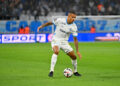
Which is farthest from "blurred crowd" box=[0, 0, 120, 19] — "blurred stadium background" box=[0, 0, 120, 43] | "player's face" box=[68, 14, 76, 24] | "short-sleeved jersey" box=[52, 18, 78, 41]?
"player's face" box=[68, 14, 76, 24]

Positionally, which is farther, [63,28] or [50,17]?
[50,17]

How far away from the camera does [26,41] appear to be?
112 ft

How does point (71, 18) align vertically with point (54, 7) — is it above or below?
below

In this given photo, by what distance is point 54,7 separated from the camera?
39000 millimetres

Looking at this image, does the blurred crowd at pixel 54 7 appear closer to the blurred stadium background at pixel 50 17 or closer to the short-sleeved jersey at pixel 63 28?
the blurred stadium background at pixel 50 17

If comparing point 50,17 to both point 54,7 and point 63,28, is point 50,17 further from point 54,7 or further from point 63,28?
point 63,28

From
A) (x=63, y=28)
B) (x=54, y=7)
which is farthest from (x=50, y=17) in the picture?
(x=63, y=28)

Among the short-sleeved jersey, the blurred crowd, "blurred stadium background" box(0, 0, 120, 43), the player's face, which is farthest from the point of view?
the blurred crowd

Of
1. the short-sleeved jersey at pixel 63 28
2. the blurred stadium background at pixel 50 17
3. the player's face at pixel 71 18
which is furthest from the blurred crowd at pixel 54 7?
the player's face at pixel 71 18

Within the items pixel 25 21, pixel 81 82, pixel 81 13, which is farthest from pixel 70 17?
pixel 81 13

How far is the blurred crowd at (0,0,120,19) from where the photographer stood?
3753 centimetres

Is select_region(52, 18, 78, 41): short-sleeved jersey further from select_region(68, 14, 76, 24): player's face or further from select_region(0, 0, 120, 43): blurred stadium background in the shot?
select_region(0, 0, 120, 43): blurred stadium background

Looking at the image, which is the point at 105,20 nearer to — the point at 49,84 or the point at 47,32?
the point at 47,32

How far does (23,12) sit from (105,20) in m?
8.25
